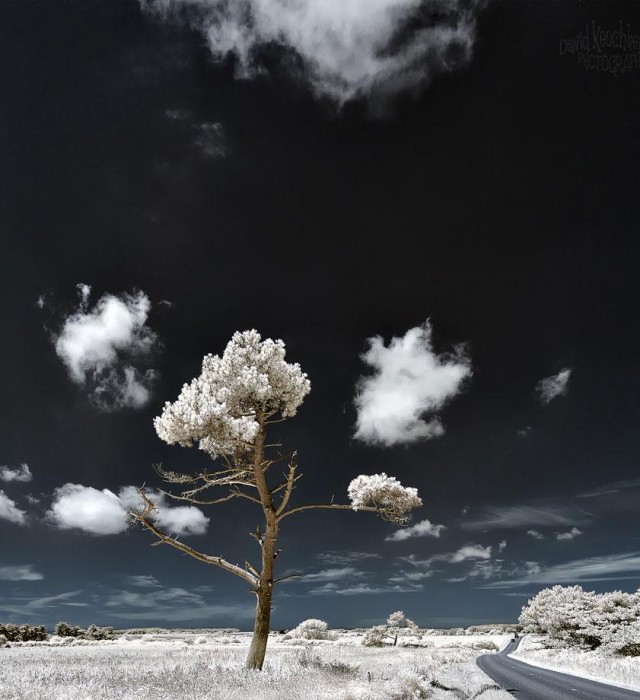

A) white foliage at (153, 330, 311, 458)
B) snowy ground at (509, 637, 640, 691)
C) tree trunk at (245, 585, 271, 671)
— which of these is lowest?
snowy ground at (509, 637, 640, 691)

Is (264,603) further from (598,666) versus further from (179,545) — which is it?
(598,666)

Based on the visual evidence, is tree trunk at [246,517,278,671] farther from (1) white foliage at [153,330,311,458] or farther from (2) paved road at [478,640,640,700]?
(2) paved road at [478,640,640,700]

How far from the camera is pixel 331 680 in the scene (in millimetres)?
15961

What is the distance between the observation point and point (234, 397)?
15.2 meters

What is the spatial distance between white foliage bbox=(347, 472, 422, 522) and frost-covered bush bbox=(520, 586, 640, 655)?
33202 millimetres

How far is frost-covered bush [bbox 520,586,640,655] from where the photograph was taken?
1494 inches

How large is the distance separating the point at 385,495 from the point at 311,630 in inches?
2489

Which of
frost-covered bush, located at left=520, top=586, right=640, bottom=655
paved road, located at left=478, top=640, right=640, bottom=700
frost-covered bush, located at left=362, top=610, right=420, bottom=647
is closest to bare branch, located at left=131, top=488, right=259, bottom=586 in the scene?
paved road, located at left=478, top=640, right=640, bottom=700

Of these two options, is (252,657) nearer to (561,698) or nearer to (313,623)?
(561,698)

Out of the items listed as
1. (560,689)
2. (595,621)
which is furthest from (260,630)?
(595,621)

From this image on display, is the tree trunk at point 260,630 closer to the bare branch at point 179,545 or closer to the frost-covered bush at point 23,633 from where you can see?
the bare branch at point 179,545

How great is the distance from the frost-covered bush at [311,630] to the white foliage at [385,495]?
59812 mm

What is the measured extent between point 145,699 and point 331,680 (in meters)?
8.06

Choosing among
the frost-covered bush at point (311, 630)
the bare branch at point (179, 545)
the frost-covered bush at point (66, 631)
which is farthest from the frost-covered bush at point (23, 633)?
the bare branch at point (179, 545)
